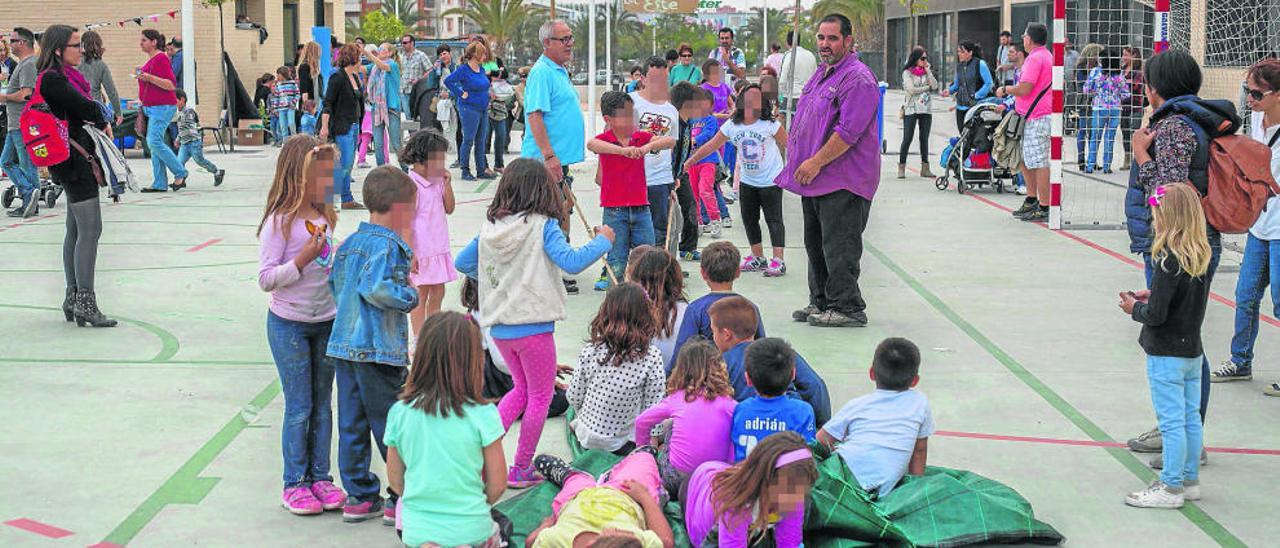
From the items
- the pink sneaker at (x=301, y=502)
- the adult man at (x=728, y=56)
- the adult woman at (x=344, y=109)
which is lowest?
the pink sneaker at (x=301, y=502)

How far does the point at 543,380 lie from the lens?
5.96 metres

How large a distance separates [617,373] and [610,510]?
1249mm

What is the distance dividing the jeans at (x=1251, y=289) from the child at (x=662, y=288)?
10.6ft

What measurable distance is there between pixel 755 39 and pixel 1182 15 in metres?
72.1

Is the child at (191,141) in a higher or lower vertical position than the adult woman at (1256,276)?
higher

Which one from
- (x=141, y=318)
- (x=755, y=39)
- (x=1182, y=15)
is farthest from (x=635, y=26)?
(x=141, y=318)

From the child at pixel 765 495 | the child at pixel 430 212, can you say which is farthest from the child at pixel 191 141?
the child at pixel 765 495

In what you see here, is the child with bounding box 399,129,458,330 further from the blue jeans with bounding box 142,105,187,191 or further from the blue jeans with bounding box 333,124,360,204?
the blue jeans with bounding box 142,105,187,191

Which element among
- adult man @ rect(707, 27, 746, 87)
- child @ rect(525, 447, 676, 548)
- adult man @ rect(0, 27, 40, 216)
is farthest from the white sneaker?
adult man @ rect(707, 27, 746, 87)

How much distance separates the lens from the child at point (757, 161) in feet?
35.1

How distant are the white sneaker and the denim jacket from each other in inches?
118

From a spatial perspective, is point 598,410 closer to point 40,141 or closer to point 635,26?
point 40,141

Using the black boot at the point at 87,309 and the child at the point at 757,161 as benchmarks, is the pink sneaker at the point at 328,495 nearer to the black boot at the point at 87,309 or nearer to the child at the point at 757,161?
the black boot at the point at 87,309

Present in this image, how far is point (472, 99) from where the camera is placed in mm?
18156
